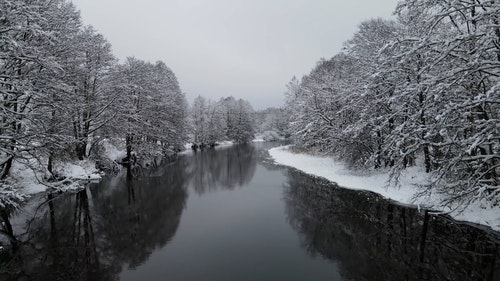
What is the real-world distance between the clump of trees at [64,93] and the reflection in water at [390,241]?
464 inches

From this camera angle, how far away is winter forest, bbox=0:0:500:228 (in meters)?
9.35

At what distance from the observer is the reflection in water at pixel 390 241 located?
28.9ft

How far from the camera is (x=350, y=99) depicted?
965 inches

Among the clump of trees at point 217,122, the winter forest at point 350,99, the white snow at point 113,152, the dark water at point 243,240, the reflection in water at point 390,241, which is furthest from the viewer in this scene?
the clump of trees at point 217,122

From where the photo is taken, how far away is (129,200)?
704 inches

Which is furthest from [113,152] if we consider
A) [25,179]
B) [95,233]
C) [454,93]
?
[454,93]

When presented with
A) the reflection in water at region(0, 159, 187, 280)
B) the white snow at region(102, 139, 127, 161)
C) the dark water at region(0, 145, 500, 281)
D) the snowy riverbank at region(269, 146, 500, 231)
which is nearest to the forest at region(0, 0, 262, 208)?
the white snow at region(102, 139, 127, 161)

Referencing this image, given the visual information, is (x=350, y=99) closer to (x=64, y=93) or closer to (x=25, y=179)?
(x=64, y=93)

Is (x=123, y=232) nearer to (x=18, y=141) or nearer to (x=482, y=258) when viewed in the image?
(x=18, y=141)

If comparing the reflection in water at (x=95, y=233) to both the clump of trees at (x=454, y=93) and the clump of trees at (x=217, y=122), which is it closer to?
the clump of trees at (x=454, y=93)

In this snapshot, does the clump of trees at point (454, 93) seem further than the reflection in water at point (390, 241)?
No

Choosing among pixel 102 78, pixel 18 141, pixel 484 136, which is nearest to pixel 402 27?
pixel 484 136

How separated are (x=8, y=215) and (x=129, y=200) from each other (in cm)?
543

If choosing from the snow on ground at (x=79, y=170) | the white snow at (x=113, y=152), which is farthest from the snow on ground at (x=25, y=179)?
the white snow at (x=113, y=152)
